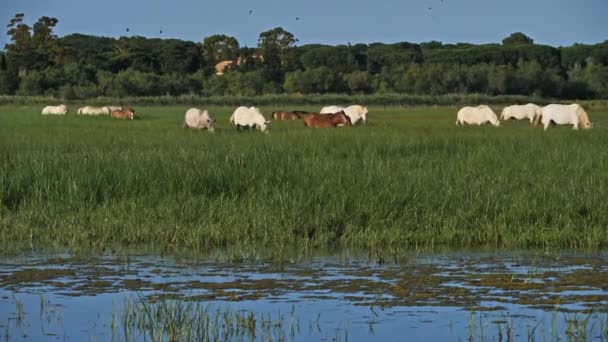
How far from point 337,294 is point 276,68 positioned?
102864mm

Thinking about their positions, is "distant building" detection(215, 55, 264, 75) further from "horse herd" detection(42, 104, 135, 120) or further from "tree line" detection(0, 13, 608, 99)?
"horse herd" detection(42, 104, 135, 120)

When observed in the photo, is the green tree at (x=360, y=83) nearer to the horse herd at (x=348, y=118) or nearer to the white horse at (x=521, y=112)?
the white horse at (x=521, y=112)

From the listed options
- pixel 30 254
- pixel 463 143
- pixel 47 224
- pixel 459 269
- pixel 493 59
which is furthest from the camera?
pixel 493 59

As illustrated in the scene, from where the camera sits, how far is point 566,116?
35781mm

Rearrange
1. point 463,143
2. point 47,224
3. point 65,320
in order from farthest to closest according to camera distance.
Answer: point 463,143 < point 47,224 < point 65,320

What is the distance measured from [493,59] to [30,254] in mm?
112593

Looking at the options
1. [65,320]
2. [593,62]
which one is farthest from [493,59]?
[65,320]

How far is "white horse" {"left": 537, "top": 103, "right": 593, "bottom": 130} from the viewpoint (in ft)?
115

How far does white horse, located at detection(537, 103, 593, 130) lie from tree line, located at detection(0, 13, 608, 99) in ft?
175

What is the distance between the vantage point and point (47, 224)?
11.8m

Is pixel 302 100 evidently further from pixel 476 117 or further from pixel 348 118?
pixel 348 118

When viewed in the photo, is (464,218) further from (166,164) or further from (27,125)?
(27,125)

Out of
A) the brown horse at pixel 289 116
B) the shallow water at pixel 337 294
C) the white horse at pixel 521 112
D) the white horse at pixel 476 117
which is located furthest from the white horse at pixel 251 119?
the shallow water at pixel 337 294

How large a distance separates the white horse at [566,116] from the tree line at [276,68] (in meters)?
53.3
